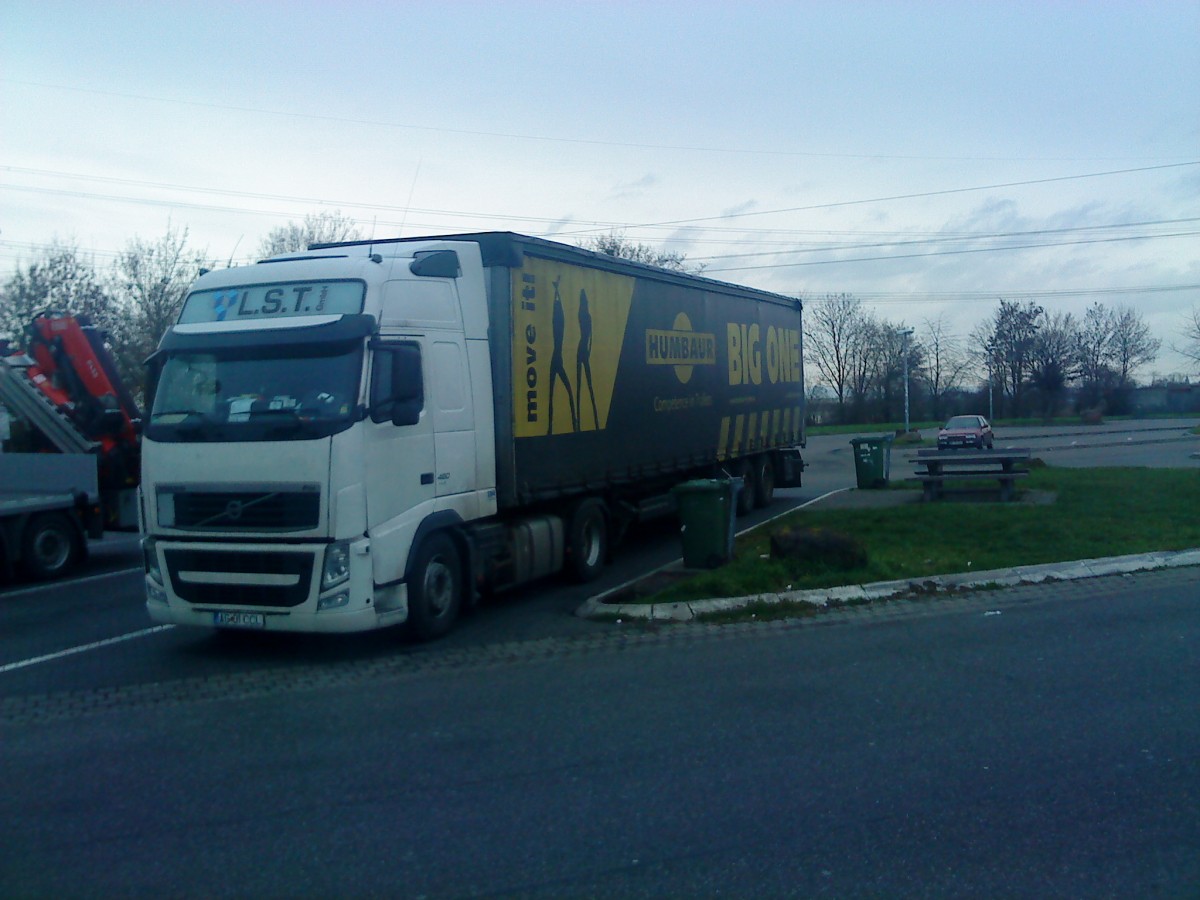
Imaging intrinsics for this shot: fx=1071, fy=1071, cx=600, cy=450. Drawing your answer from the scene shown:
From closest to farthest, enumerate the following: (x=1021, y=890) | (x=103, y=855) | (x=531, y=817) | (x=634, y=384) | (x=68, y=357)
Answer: (x=1021, y=890), (x=103, y=855), (x=531, y=817), (x=634, y=384), (x=68, y=357)

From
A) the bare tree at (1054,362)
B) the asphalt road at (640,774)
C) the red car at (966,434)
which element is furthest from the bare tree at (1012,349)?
the asphalt road at (640,774)

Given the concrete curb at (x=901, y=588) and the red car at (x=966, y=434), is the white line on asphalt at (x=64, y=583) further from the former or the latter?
the red car at (x=966, y=434)

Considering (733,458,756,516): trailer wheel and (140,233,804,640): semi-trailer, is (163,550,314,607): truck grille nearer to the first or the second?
(140,233,804,640): semi-trailer

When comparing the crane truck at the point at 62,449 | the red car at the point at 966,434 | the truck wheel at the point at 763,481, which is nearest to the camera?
the crane truck at the point at 62,449

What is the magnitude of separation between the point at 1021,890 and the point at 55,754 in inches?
220

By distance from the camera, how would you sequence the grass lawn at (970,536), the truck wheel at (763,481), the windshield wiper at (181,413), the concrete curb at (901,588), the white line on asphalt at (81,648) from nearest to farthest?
the windshield wiper at (181,413)
the white line on asphalt at (81,648)
the concrete curb at (901,588)
the grass lawn at (970,536)
the truck wheel at (763,481)

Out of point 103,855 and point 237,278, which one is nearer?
point 103,855

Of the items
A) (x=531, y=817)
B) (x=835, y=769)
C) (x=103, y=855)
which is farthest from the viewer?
(x=835, y=769)

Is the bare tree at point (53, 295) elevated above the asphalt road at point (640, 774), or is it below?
above

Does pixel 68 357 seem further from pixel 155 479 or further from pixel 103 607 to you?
pixel 155 479

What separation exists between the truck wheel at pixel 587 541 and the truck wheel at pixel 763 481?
7169 mm

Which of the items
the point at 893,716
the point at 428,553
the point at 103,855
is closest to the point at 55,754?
the point at 103,855

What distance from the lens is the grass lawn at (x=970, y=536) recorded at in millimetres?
11766

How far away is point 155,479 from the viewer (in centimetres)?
910
